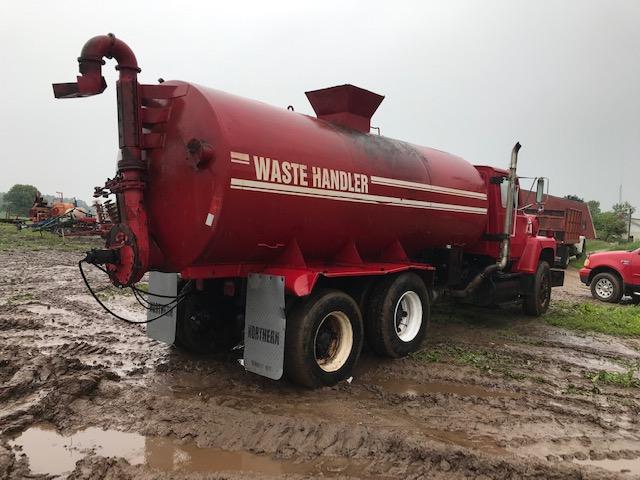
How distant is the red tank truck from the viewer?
500 cm

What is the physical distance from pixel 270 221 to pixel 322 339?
1.50 meters

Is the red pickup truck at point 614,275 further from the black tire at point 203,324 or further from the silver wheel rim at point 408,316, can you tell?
the black tire at point 203,324

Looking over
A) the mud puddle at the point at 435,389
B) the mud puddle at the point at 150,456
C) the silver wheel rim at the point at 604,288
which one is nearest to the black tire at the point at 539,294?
the silver wheel rim at the point at 604,288

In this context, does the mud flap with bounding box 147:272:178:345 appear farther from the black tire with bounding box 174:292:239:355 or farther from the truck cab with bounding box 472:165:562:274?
the truck cab with bounding box 472:165:562:274

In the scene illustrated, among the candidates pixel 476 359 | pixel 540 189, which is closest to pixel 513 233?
pixel 540 189

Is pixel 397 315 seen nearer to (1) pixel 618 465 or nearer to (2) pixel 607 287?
(1) pixel 618 465

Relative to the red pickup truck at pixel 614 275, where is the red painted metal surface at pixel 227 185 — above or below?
above

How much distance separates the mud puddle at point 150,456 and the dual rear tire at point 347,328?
1.40 metres

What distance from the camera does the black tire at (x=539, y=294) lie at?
33.1 ft

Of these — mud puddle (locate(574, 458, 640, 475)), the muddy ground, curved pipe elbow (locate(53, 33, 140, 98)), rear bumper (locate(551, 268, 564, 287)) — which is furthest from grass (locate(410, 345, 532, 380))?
curved pipe elbow (locate(53, 33, 140, 98))

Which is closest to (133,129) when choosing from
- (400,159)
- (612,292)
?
(400,159)

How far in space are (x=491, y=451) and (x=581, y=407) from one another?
1708mm

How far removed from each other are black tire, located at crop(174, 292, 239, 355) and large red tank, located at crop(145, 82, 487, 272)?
43.3 inches

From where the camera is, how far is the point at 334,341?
595cm
